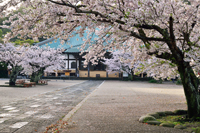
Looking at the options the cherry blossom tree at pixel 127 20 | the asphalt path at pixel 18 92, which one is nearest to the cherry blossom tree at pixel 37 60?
the asphalt path at pixel 18 92

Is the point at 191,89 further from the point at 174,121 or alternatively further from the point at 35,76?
the point at 35,76

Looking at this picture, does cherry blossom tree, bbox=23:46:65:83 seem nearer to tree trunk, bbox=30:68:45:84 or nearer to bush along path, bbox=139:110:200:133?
tree trunk, bbox=30:68:45:84

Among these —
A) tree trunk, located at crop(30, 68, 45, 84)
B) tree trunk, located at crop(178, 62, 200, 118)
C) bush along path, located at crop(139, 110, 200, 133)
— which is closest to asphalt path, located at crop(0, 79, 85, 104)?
tree trunk, located at crop(30, 68, 45, 84)

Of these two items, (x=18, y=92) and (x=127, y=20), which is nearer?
(x=127, y=20)

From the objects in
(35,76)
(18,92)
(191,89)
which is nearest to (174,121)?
(191,89)

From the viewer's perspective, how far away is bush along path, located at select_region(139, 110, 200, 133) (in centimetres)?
505

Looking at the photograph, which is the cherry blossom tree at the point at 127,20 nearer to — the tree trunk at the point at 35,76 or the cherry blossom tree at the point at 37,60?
the cherry blossom tree at the point at 37,60

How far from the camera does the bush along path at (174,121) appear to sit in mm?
5046

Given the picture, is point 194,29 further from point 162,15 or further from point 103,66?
point 103,66

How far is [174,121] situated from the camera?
6.07 metres

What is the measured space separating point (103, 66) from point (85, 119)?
1562 inches

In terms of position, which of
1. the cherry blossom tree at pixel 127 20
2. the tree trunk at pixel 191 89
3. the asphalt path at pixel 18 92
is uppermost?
the cherry blossom tree at pixel 127 20

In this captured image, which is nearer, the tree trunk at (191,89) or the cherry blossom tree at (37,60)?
the tree trunk at (191,89)

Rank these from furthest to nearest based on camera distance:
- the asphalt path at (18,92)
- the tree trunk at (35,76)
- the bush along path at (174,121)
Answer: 1. the tree trunk at (35,76)
2. the asphalt path at (18,92)
3. the bush along path at (174,121)
